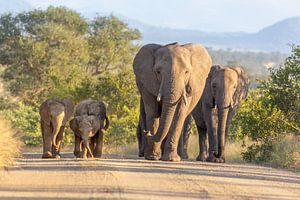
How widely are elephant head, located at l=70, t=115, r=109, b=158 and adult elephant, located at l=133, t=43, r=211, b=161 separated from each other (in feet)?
3.79

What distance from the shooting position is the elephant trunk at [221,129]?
17078 millimetres

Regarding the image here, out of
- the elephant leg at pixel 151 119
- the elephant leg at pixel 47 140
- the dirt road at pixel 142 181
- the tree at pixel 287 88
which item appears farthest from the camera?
the tree at pixel 287 88

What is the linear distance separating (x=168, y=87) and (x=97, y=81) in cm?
1611

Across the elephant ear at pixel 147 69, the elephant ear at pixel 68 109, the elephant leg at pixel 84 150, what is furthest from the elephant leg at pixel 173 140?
the elephant ear at pixel 68 109

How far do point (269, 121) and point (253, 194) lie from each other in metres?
9.16

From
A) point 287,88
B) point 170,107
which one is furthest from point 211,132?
point 287,88

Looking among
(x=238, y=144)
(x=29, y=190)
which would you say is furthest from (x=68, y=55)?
(x=29, y=190)

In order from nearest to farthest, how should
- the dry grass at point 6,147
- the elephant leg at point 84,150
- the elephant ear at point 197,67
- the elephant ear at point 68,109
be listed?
the dry grass at point 6,147 → the elephant ear at point 197,67 → the elephant leg at point 84,150 → the elephant ear at point 68,109

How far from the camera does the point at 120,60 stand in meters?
46.3

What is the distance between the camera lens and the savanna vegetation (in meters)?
20.0

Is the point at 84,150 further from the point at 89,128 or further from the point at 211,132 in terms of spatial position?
the point at 211,132

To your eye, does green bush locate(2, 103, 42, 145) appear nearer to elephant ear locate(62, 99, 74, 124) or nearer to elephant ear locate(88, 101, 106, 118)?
elephant ear locate(62, 99, 74, 124)

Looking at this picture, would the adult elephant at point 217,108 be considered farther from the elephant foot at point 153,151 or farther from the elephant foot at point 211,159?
the elephant foot at point 153,151

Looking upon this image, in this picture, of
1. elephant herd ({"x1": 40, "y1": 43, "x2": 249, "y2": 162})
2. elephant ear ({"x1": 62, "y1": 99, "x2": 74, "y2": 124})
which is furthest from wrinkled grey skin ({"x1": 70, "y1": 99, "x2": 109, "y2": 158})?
elephant ear ({"x1": 62, "y1": 99, "x2": 74, "y2": 124})
